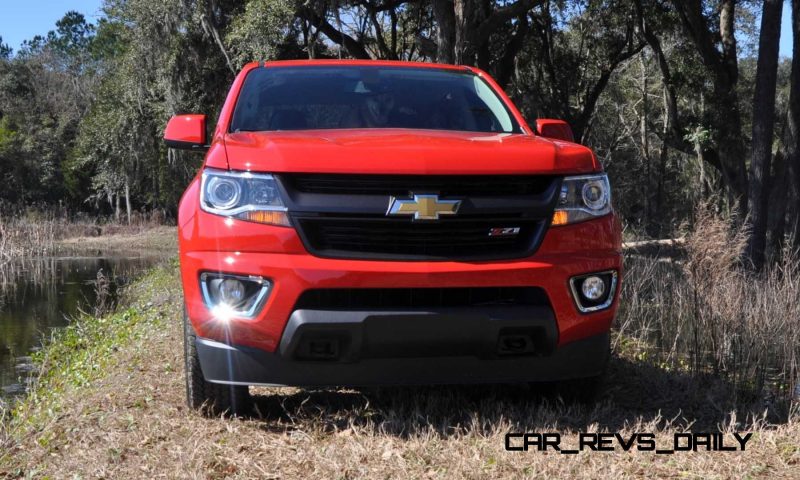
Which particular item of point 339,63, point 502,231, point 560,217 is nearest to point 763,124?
point 339,63

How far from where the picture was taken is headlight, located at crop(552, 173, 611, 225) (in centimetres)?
397

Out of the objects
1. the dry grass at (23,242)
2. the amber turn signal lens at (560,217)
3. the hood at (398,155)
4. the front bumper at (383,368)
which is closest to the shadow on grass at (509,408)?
the front bumper at (383,368)

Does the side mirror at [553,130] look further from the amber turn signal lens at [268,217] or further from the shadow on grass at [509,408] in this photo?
the amber turn signal lens at [268,217]

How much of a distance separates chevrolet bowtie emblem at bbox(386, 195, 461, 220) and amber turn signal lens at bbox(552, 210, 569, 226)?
1.59 ft

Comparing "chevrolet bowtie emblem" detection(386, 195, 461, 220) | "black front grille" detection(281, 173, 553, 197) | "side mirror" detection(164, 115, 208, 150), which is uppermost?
"side mirror" detection(164, 115, 208, 150)

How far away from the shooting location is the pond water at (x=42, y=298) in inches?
467

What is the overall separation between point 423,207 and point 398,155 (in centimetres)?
26

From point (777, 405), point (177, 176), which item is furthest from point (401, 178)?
point (177, 176)

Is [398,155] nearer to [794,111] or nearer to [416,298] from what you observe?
[416,298]

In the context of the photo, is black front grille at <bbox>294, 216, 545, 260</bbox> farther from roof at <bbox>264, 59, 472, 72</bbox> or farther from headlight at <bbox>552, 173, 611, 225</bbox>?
roof at <bbox>264, 59, 472, 72</bbox>

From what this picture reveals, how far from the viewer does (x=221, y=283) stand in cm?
385

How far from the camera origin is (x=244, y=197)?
12.5 feet

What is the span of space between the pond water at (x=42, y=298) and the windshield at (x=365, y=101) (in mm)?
4914

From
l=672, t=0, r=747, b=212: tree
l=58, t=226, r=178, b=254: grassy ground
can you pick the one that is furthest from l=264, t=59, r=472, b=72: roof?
l=58, t=226, r=178, b=254: grassy ground
